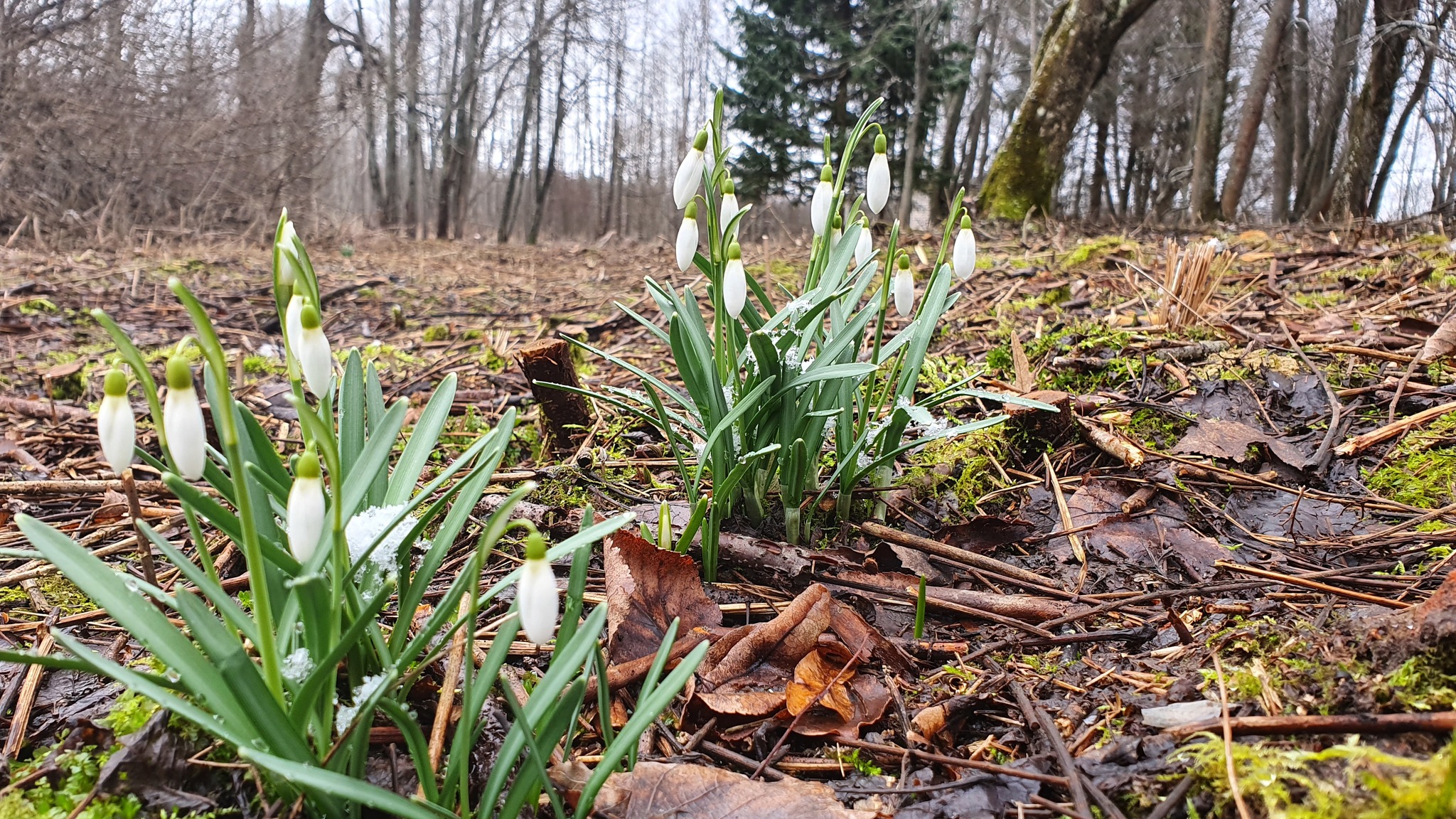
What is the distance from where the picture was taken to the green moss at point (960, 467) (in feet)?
7.16

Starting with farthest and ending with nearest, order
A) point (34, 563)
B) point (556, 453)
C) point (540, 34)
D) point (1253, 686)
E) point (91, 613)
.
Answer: point (540, 34) → point (556, 453) → point (34, 563) → point (91, 613) → point (1253, 686)

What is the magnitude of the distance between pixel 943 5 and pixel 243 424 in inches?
476

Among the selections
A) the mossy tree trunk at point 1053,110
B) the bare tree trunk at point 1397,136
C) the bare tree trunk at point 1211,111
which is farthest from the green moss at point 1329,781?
the bare tree trunk at point 1397,136

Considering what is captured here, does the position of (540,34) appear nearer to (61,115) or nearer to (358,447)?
(61,115)

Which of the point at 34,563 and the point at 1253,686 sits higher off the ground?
the point at 1253,686

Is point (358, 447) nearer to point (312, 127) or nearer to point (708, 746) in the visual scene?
point (708, 746)

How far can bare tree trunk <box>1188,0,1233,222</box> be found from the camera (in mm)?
10680

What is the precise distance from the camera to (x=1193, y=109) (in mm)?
19016

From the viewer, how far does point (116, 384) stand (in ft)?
2.73

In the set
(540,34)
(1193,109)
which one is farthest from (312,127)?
(1193,109)

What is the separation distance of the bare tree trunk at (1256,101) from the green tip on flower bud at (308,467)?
12.0 m

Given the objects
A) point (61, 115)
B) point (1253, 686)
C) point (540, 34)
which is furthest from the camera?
point (540, 34)

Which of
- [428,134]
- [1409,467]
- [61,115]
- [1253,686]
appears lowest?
[1253,686]

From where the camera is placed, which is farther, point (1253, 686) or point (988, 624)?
point (988, 624)
